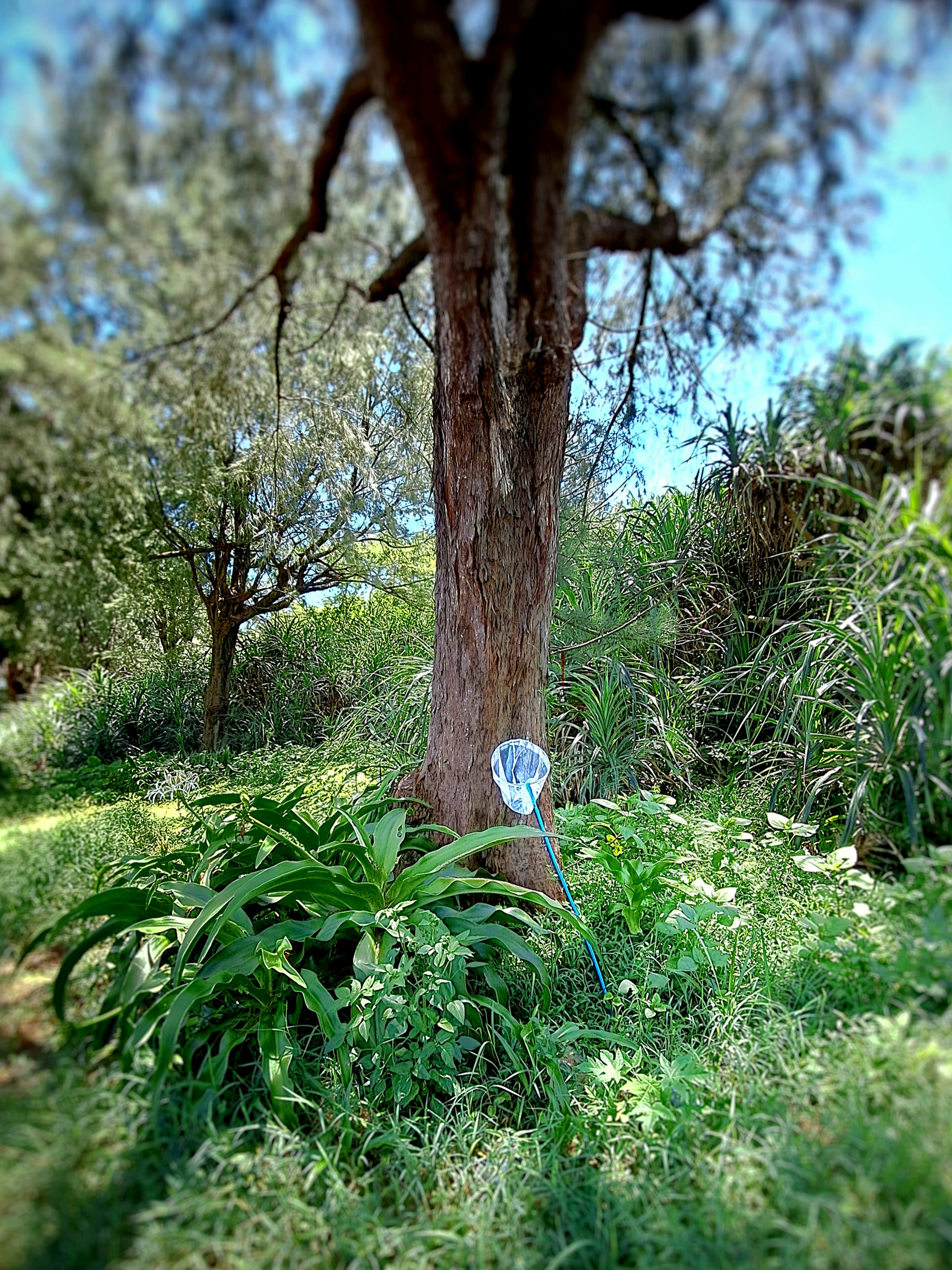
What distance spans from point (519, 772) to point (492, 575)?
61 centimetres

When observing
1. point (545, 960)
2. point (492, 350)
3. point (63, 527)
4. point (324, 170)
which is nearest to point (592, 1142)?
point (545, 960)

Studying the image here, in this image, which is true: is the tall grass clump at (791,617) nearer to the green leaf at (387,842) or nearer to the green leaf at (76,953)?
the green leaf at (387,842)

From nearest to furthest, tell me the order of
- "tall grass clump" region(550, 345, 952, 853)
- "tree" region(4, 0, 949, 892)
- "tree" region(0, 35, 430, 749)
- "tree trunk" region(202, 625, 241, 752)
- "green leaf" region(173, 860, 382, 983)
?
"tree" region(4, 0, 949, 892) < "tree" region(0, 35, 430, 749) < "tall grass clump" region(550, 345, 952, 853) < "green leaf" region(173, 860, 382, 983) < "tree trunk" region(202, 625, 241, 752)

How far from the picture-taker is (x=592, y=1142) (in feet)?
4.82

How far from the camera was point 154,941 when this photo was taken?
63.9 inches

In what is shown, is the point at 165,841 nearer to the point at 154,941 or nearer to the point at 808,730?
the point at 154,941

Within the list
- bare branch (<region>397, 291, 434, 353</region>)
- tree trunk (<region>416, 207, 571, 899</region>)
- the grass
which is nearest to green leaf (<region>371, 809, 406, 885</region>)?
tree trunk (<region>416, 207, 571, 899</region>)

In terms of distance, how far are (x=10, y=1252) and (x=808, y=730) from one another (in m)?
1.99

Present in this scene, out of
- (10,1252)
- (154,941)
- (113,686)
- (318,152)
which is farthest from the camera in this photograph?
(113,686)

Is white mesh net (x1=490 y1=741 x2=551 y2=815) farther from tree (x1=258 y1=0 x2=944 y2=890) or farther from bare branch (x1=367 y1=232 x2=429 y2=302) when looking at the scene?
bare branch (x1=367 y1=232 x2=429 y2=302)

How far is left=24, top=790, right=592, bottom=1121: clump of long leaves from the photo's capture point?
1486 millimetres

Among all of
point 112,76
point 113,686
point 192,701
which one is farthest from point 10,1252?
point 112,76

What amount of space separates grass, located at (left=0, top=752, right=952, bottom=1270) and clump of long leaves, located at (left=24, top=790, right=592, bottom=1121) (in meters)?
0.07

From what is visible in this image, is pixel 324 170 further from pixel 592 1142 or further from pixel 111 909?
pixel 592 1142
